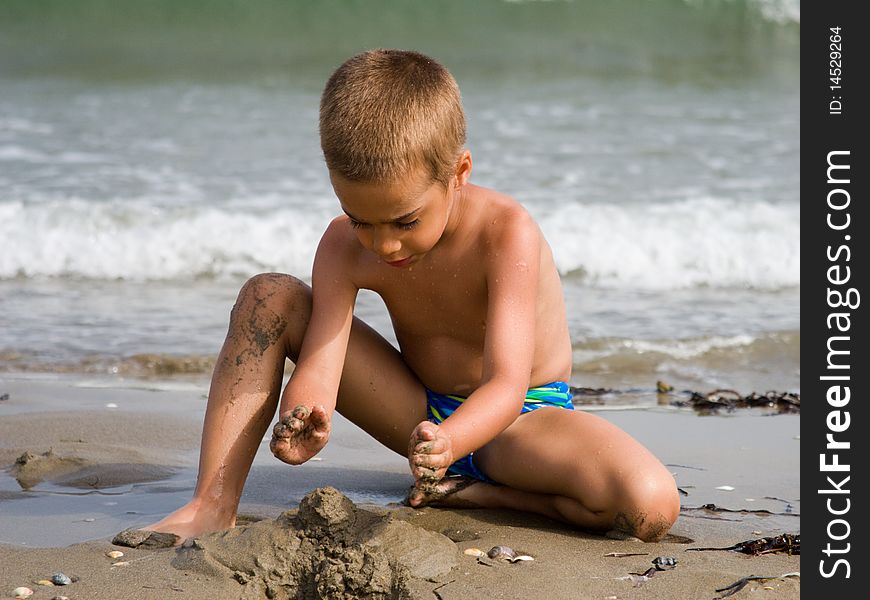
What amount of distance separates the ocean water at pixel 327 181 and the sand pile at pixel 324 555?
7.72ft

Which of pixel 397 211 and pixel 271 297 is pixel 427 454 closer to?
pixel 397 211

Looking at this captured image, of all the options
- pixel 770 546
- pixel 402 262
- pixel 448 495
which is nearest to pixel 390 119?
pixel 402 262

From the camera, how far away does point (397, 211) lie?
2.47 metres

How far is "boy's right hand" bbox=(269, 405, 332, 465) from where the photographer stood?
2478mm

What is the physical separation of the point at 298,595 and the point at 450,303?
932mm

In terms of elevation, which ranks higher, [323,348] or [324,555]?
[323,348]

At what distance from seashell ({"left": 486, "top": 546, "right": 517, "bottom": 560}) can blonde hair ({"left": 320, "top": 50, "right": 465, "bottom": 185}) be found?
0.87m

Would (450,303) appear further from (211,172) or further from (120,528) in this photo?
(211,172)

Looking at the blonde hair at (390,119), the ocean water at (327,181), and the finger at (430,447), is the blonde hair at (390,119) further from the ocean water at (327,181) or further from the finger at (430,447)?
the ocean water at (327,181)

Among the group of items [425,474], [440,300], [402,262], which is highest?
[402,262]

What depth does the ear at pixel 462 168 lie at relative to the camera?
2.63 metres

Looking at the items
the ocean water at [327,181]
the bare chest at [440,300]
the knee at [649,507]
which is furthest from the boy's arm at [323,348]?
the ocean water at [327,181]

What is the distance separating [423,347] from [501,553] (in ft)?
2.35
